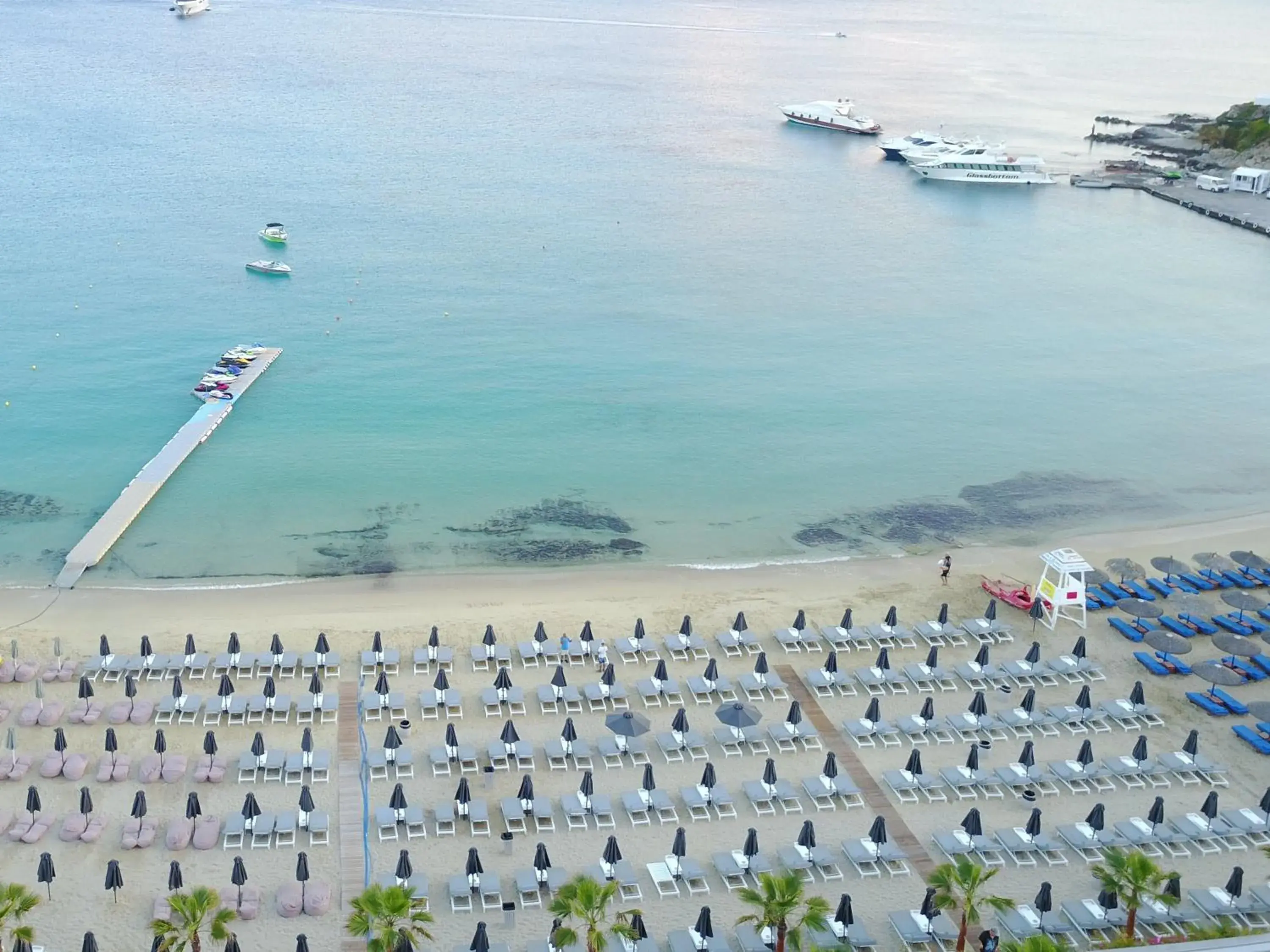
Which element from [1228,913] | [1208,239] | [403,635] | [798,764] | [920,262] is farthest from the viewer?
[1208,239]

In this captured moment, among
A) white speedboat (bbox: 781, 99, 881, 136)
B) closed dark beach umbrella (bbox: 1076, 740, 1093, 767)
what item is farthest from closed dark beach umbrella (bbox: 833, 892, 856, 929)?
white speedboat (bbox: 781, 99, 881, 136)

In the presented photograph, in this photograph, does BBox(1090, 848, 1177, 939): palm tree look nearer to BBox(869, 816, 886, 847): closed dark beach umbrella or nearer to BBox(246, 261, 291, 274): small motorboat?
BBox(869, 816, 886, 847): closed dark beach umbrella

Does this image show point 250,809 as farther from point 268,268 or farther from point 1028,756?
point 268,268

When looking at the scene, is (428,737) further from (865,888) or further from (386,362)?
(386,362)

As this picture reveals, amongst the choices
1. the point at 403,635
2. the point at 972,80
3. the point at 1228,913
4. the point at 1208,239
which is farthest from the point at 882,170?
the point at 1228,913

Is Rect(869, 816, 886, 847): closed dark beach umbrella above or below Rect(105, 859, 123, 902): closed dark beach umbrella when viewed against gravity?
above

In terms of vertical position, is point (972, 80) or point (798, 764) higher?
point (972, 80)
